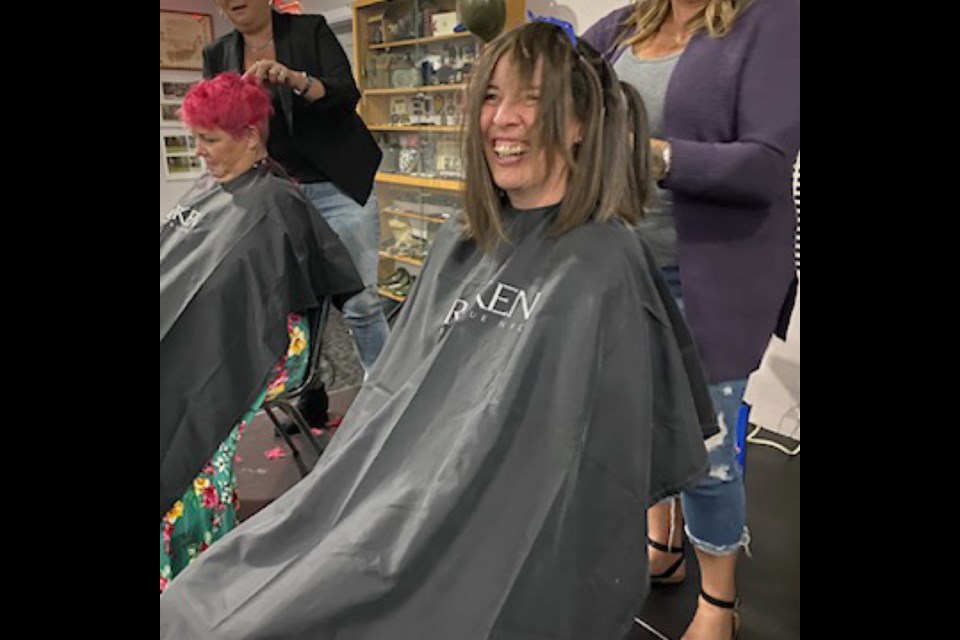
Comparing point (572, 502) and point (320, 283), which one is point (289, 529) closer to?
point (572, 502)

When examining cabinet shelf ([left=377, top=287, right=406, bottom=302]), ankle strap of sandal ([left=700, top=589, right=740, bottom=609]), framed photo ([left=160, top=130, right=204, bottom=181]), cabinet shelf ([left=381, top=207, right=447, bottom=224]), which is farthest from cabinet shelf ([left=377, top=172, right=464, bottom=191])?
ankle strap of sandal ([left=700, top=589, right=740, bottom=609])

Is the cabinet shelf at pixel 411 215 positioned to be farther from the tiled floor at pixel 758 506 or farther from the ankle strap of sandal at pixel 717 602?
the ankle strap of sandal at pixel 717 602

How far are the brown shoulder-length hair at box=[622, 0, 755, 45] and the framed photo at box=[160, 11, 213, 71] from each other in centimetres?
211

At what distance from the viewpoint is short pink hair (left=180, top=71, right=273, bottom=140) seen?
6.04 ft

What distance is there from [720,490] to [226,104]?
1446mm

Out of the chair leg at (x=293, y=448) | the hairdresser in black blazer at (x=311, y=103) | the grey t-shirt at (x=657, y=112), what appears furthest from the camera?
the chair leg at (x=293, y=448)

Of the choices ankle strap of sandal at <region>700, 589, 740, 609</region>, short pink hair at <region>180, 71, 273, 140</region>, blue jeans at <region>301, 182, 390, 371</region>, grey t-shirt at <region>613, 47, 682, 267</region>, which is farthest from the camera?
blue jeans at <region>301, 182, 390, 371</region>

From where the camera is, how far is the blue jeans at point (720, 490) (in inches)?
57.1

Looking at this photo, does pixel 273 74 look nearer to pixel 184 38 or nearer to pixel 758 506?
pixel 184 38

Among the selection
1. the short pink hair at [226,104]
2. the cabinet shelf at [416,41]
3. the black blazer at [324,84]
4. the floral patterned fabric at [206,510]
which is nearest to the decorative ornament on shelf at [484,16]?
the black blazer at [324,84]

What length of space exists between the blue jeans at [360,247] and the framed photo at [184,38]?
1221mm

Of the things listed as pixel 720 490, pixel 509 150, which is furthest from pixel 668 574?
pixel 509 150

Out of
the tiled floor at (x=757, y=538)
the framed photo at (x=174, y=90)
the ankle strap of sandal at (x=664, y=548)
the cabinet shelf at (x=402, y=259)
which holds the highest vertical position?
the framed photo at (x=174, y=90)

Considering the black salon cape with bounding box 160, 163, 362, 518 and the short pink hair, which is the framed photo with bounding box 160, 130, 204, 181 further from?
the short pink hair
